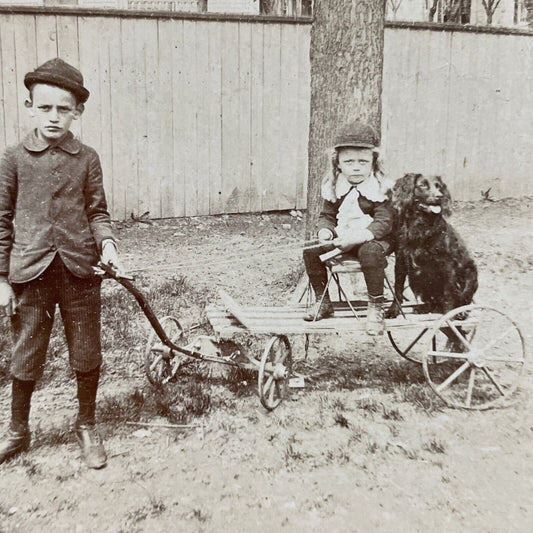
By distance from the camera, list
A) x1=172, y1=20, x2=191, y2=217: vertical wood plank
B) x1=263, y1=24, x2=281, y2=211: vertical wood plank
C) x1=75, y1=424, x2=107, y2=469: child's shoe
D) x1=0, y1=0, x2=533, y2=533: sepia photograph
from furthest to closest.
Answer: x1=263, y1=24, x2=281, y2=211: vertical wood plank < x1=172, y1=20, x2=191, y2=217: vertical wood plank < x1=75, y1=424, x2=107, y2=469: child's shoe < x1=0, y1=0, x2=533, y2=533: sepia photograph

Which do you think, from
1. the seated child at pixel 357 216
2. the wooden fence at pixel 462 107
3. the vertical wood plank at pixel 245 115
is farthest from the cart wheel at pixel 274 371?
the wooden fence at pixel 462 107

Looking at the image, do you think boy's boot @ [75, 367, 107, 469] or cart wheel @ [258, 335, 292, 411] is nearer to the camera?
boy's boot @ [75, 367, 107, 469]

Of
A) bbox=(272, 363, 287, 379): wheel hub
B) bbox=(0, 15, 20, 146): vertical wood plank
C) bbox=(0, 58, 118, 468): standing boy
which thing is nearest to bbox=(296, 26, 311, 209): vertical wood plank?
bbox=(0, 15, 20, 146): vertical wood plank

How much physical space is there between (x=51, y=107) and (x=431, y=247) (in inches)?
93.9

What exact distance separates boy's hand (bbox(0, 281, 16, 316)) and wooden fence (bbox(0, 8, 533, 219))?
4.72 metres

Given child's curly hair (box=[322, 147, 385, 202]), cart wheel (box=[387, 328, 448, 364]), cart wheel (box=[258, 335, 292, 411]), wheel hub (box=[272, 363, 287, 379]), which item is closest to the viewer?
cart wheel (box=[258, 335, 292, 411])

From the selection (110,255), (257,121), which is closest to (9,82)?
(257,121)

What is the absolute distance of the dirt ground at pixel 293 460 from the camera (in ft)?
10.5

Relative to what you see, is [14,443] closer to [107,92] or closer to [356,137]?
[356,137]

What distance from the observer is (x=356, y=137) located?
4.38 metres

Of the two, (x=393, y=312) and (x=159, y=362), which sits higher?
(x=393, y=312)

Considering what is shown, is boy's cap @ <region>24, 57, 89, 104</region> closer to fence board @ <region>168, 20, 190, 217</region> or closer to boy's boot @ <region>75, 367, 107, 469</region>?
boy's boot @ <region>75, 367, 107, 469</region>

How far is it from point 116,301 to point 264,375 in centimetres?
209

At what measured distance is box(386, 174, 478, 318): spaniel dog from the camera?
4.43 meters
